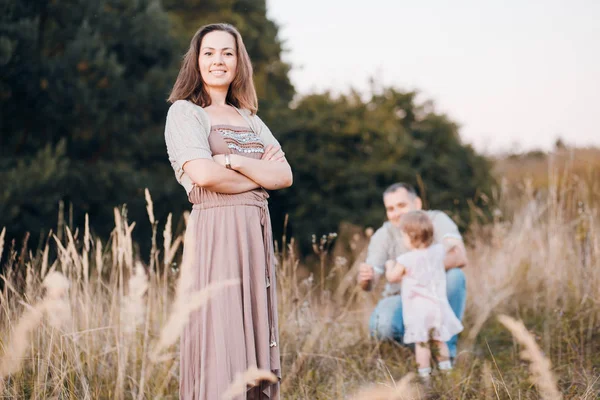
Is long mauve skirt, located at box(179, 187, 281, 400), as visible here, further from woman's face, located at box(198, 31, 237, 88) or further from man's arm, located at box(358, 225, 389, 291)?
man's arm, located at box(358, 225, 389, 291)

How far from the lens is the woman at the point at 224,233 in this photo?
246cm

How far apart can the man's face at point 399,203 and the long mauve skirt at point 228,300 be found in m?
1.76

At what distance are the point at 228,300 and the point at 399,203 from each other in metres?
2.00

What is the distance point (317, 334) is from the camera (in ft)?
12.6

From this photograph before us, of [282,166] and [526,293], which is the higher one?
[282,166]

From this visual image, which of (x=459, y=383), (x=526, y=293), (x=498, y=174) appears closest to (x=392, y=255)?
(x=459, y=383)

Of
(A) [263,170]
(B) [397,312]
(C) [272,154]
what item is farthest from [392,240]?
(A) [263,170]

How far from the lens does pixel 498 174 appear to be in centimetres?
1152

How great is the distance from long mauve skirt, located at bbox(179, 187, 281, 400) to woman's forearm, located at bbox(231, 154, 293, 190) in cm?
8

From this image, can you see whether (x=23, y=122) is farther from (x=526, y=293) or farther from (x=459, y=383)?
(x=459, y=383)

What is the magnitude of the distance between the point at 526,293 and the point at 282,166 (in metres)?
3.37

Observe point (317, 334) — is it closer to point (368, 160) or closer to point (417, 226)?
point (417, 226)

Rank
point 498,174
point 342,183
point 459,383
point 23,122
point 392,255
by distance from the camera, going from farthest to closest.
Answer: point 498,174, point 342,183, point 23,122, point 392,255, point 459,383

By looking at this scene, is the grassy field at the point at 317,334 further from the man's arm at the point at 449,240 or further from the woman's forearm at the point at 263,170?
the woman's forearm at the point at 263,170
